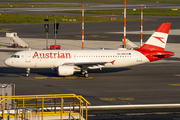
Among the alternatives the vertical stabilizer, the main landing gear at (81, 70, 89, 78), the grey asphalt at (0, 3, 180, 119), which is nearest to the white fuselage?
the main landing gear at (81, 70, 89, 78)

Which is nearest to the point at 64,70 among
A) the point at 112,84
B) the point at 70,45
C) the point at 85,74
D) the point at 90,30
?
the point at 85,74

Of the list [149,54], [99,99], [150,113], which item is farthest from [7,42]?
[150,113]

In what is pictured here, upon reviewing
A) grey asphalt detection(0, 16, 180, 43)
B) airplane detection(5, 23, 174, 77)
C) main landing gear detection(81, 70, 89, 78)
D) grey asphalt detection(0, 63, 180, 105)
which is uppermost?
grey asphalt detection(0, 16, 180, 43)

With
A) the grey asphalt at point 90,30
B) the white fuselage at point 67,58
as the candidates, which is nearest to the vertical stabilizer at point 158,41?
the white fuselage at point 67,58

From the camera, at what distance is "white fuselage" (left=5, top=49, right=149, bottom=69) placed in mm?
41812

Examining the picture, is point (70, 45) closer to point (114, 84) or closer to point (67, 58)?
point (67, 58)

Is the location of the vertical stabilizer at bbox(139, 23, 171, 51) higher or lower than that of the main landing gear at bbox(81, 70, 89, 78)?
higher

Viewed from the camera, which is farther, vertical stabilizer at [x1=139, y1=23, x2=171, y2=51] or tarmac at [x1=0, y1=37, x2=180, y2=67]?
tarmac at [x1=0, y1=37, x2=180, y2=67]

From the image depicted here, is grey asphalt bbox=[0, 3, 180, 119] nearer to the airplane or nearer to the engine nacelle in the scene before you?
the engine nacelle

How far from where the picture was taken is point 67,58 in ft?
138

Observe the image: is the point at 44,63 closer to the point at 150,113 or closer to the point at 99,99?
the point at 99,99

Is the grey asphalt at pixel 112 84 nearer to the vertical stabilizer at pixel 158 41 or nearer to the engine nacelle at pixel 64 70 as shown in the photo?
the engine nacelle at pixel 64 70

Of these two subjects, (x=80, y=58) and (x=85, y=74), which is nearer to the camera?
(x=85, y=74)

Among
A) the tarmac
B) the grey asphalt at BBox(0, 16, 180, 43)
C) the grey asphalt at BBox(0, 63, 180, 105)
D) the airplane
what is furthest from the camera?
the grey asphalt at BBox(0, 16, 180, 43)
